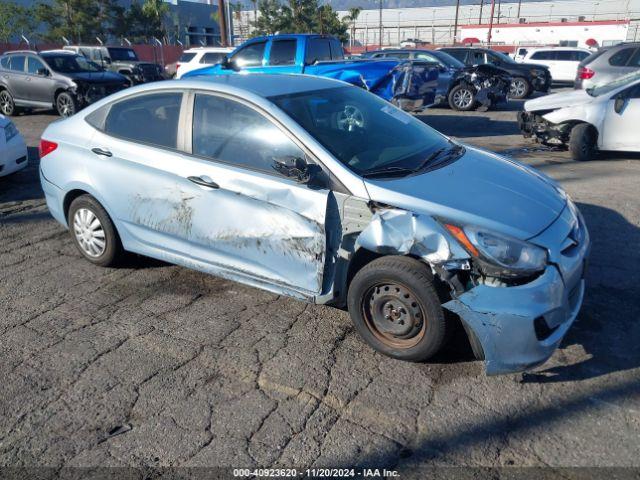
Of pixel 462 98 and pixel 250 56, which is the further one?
pixel 462 98

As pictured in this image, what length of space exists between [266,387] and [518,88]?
17.2 m

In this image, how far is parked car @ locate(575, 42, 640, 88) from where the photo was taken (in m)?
13.6

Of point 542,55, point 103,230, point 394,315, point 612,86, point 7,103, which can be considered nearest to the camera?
point 394,315

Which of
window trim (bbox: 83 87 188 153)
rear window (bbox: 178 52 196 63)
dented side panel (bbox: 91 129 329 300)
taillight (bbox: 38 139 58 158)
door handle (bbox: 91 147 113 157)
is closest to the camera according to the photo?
dented side panel (bbox: 91 129 329 300)

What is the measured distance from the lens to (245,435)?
111 inches

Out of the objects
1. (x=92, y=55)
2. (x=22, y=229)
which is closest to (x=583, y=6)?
(x=92, y=55)

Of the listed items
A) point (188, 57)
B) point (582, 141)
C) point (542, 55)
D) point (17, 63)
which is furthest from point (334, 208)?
point (542, 55)

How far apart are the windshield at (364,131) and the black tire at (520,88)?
14.9 m

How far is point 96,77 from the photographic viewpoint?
1433 centimetres

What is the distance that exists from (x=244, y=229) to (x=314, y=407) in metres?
1.31

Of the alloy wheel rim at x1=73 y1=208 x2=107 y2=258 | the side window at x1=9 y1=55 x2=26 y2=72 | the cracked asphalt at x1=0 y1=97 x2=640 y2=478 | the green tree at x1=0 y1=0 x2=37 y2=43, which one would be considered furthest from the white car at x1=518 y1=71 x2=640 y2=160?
the green tree at x1=0 y1=0 x2=37 y2=43

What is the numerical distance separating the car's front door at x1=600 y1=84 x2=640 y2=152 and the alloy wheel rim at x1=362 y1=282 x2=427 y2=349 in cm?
649

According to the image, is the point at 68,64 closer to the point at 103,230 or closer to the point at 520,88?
the point at 103,230

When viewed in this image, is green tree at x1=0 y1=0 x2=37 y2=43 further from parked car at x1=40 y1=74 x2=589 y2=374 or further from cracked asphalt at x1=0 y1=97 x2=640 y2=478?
cracked asphalt at x1=0 y1=97 x2=640 y2=478
